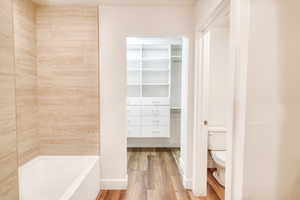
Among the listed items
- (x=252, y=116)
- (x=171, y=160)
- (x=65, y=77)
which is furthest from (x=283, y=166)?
(x=171, y=160)

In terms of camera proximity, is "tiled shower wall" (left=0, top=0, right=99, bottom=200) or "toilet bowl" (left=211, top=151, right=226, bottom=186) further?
"toilet bowl" (left=211, top=151, right=226, bottom=186)

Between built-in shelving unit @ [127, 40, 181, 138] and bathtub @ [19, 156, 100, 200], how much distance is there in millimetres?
1584

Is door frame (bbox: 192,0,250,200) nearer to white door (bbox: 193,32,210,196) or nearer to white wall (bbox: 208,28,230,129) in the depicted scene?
white door (bbox: 193,32,210,196)

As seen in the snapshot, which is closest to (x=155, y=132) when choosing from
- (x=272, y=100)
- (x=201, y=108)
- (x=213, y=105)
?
(x=213, y=105)

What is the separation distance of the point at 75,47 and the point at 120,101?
3.02ft

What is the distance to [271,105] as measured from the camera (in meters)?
0.96

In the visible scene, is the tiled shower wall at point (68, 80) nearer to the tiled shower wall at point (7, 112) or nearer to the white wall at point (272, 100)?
the tiled shower wall at point (7, 112)

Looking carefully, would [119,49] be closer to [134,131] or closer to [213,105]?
[213,105]

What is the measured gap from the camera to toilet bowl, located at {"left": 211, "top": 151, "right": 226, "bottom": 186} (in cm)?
243

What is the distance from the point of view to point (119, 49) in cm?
244

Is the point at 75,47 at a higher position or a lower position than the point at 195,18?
lower

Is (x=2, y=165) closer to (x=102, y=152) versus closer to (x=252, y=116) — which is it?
(x=252, y=116)

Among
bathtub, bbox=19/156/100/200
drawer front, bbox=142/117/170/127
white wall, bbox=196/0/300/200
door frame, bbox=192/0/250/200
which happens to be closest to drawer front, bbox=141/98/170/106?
drawer front, bbox=142/117/170/127

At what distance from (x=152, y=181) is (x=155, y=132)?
4.28 feet
